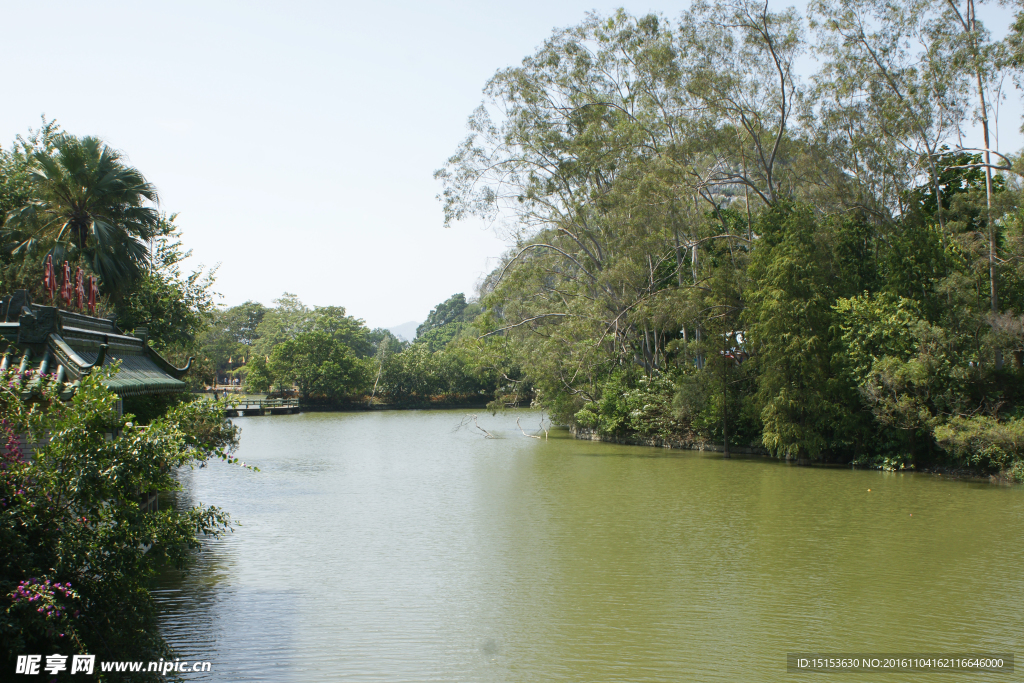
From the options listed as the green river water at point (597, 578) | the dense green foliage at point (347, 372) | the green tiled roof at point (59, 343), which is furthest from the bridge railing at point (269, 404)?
the green tiled roof at point (59, 343)

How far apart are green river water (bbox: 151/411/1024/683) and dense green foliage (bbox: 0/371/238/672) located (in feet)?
4.12

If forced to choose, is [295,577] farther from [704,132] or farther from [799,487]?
[704,132]

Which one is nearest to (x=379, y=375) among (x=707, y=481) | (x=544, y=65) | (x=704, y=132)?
(x=544, y=65)

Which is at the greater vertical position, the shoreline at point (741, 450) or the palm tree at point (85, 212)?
the palm tree at point (85, 212)

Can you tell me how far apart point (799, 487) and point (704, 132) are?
39.2ft

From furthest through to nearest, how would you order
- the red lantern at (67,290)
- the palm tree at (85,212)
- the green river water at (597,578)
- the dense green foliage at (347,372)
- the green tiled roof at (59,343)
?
the dense green foliage at (347,372)
the palm tree at (85,212)
the red lantern at (67,290)
the green tiled roof at (59,343)
the green river water at (597,578)

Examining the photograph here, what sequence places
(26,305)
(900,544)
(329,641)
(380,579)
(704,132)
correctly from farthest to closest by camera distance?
(704,132) < (900,544) < (380,579) < (26,305) < (329,641)

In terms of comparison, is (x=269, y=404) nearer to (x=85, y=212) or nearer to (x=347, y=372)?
(x=347, y=372)

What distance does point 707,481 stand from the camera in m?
17.2

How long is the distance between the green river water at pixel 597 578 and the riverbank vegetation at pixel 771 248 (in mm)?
2154

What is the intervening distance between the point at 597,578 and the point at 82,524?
19.6ft

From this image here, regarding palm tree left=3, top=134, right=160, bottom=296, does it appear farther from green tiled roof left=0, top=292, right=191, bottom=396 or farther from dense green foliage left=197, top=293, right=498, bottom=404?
dense green foliage left=197, top=293, right=498, bottom=404

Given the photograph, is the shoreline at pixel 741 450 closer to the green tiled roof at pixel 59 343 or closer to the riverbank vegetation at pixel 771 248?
the riverbank vegetation at pixel 771 248

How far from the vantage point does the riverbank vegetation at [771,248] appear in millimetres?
17250
